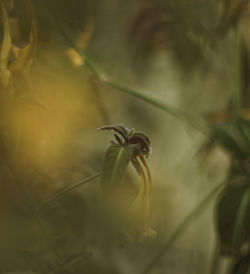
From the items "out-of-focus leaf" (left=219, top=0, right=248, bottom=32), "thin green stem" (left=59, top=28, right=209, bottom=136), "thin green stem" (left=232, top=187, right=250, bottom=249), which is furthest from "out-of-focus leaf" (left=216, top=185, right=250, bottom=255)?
"out-of-focus leaf" (left=219, top=0, right=248, bottom=32)

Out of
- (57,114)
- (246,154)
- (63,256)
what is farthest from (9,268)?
(246,154)

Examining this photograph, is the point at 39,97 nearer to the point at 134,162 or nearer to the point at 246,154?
the point at 134,162

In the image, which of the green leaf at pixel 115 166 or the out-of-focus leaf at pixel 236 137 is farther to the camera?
the out-of-focus leaf at pixel 236 137

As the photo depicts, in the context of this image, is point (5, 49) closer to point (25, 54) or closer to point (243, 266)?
point (25, 54)

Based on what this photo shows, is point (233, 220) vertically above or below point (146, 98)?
below

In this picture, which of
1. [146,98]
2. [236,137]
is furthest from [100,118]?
[236,137]

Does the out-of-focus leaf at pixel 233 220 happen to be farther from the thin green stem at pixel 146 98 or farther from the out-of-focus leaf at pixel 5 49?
the out-of-focus leaf at pixel 5 49

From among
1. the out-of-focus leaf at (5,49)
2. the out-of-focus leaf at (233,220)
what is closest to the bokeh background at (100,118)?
the out-of-focus leaf at (5,49)
